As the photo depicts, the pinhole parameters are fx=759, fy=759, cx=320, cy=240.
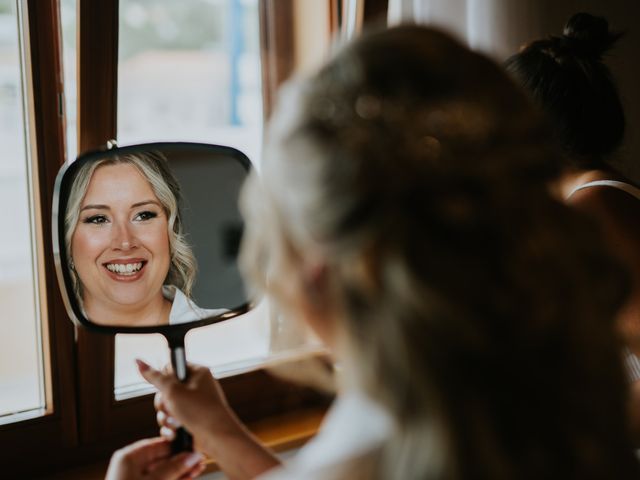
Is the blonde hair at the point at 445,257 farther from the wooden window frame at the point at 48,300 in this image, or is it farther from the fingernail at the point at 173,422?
the wooden window frame at the point at 48,300

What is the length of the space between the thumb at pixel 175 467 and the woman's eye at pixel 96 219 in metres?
0.29

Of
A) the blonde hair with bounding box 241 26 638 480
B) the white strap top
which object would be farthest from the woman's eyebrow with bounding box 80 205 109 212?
the white strap top

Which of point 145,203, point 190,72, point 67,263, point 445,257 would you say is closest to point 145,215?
point 145,203

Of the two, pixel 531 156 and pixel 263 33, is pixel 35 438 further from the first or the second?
pixel 531 156

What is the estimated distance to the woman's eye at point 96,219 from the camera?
916 millimetres

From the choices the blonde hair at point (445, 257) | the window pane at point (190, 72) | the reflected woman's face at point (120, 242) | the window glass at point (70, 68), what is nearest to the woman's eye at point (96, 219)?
the reflected woman's face at point (120, 242)

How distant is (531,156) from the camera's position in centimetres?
59

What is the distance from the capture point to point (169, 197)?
966 millimetres

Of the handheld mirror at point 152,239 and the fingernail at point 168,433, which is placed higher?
the handheld mirror at point 152,239

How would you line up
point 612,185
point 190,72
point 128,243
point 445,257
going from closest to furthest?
point 445,257
point 128,243
point 612,185
point 190,72

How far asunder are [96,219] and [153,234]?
0.07 metres

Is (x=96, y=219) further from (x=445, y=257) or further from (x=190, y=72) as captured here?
(x=190, y=72)

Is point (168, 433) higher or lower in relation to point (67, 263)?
lower

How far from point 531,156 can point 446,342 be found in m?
0.16
